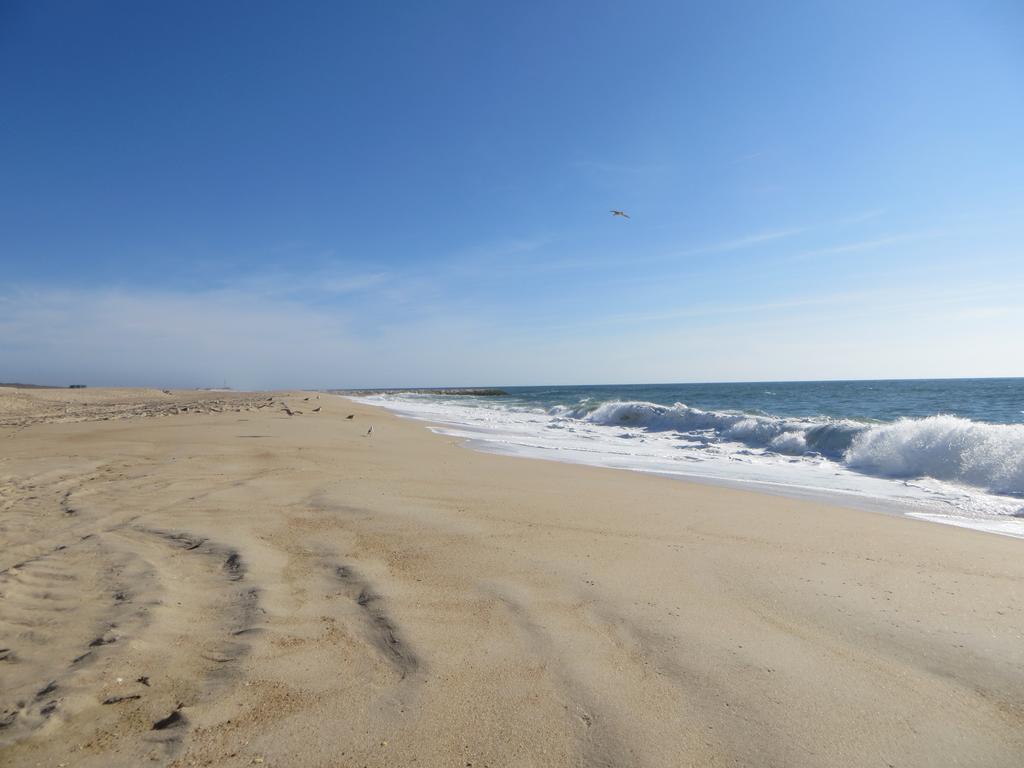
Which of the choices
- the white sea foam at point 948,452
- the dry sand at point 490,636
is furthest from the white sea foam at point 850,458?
the dry sand at point 490,636

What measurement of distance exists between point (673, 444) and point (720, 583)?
35.1ft

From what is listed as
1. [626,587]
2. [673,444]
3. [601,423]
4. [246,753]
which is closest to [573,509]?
[626,587]

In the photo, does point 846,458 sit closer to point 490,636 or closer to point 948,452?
point 948,452

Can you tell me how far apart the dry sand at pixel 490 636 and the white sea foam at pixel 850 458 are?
2193mm

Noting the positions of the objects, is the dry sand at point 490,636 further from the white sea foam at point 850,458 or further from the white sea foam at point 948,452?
the white sea foam at point 948,452

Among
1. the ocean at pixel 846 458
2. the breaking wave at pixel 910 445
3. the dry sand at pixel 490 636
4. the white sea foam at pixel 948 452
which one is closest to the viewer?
the dry sand at pixel 490 636

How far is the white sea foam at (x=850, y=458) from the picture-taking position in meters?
6.90

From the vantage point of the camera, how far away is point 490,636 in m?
2.64

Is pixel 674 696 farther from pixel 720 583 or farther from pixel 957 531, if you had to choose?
pixel 957 531

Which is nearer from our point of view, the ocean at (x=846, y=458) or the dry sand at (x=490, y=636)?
the dry sand at (x=490, y=636)

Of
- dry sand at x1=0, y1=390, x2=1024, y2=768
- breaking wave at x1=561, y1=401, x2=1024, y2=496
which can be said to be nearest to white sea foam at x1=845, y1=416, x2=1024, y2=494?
breaking wave at x1=561, y1=401, x2=1024, y2=496

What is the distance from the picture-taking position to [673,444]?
1373 cm

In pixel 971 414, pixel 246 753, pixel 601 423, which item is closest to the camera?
pixel 246 753

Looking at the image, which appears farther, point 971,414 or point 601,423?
point 971,414
